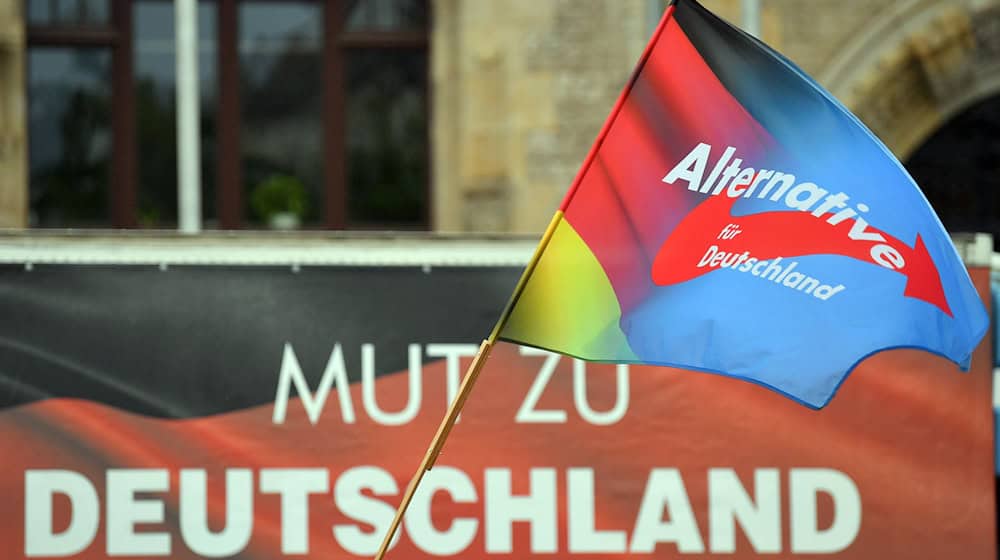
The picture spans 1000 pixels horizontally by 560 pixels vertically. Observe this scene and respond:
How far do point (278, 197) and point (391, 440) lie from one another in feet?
25.3

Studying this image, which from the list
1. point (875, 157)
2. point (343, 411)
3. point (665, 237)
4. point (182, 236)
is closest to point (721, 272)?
point (665, 237)

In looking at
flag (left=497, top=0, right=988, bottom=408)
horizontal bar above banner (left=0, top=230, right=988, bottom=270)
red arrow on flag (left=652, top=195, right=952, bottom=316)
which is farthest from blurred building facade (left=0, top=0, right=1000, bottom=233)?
red arrow on flag (left=652, top=195, right=952, bottom=316)

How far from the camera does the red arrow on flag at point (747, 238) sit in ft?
13.3

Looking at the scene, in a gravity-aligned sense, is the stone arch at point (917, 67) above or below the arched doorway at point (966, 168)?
above

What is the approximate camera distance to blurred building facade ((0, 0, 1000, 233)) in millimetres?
11734

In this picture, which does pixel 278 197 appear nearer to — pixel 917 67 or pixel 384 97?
pixel 384 97

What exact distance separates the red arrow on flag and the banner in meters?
0.89

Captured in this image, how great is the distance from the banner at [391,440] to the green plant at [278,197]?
294 inches

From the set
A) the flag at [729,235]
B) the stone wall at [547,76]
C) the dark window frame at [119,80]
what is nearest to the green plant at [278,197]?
the dark window frame at [119,80]

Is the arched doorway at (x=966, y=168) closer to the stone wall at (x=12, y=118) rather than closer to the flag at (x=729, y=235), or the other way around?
the stone wall at (x=12, y=118)

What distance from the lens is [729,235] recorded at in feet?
13.5

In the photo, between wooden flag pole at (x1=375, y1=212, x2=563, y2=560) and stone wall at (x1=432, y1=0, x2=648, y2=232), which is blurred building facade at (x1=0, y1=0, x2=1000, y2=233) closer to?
stone wall at (x1=432, y1=0, x2=648, y2=232)

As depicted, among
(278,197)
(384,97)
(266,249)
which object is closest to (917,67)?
(384,97)

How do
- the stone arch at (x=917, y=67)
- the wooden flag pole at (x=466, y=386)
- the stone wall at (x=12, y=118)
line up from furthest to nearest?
the stone arch at (x=917, y=67)
the stone wall at (x=12, y=118)
the wooden flag pole at (x=466, y=386)
